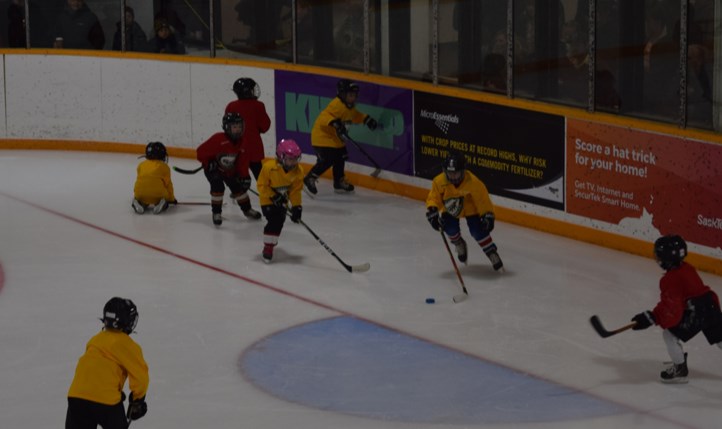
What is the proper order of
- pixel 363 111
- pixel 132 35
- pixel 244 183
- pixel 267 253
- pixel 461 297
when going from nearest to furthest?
1. pixel 461 297
2. pixel 267 253
3. pixel 244 183
4. pixel 363 111
5. pixel 132 35

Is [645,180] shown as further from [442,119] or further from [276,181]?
[276,181]

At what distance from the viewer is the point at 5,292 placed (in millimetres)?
10508

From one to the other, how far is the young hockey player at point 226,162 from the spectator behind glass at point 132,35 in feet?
12.0

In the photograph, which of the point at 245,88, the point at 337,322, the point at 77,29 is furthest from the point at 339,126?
the point at 77,29

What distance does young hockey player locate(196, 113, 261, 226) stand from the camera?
11984 millimetres

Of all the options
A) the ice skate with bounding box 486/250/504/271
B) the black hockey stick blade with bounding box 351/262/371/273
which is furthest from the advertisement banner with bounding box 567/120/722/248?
the black hockey stick blade with bounding box 351/262/371/273

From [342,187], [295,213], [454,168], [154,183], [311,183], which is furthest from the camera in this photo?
[342,187]

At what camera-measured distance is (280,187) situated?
10992 millimetres

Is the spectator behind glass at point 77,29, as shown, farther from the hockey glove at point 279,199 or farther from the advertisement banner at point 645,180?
the advertisement banner at point 645,180

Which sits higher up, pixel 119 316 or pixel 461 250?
pixel 119 316

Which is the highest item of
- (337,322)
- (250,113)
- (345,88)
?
(345,88)

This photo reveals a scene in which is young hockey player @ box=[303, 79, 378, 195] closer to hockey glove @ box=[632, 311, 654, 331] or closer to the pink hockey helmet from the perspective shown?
the pink hockey helmet

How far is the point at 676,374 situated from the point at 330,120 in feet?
18.1

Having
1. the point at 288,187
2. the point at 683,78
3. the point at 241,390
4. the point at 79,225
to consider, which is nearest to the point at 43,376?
the point at 241,390
